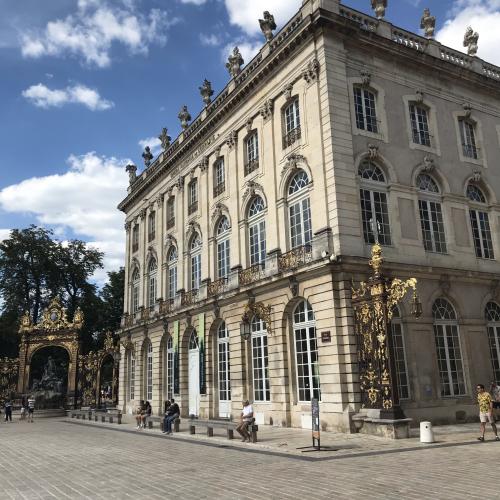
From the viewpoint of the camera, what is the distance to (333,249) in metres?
17.8

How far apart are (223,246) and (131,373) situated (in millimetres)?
13784

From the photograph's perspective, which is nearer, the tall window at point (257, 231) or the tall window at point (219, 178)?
the tall window at point (257, 231)

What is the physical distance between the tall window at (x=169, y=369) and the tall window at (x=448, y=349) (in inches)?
595

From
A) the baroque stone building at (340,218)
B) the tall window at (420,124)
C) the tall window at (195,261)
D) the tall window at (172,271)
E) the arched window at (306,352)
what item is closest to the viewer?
the baroque stone building at (340,218)

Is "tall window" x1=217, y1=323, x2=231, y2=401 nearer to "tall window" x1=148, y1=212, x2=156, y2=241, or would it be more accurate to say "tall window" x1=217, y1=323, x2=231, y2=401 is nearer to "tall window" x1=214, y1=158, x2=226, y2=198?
"tall window" x1=214, y1=158, x2=226, y2=198

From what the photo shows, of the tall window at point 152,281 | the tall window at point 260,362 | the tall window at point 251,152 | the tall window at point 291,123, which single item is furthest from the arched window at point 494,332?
the tall window at point 152,281

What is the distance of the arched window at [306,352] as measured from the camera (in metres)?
18.4

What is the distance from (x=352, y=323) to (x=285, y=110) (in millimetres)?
9735

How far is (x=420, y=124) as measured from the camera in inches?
866

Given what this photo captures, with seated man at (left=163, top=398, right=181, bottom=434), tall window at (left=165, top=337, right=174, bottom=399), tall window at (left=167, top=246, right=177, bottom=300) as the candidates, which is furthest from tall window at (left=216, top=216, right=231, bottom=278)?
seated man at (left=163, top=398, right=181, bottom=434)

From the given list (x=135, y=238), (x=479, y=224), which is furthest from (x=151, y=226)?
(x=479, y=224)

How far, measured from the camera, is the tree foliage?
47.4 metres

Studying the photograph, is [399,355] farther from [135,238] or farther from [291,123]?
[135,238]

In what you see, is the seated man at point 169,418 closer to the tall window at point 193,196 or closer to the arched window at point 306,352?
the arched window at point 306,352
